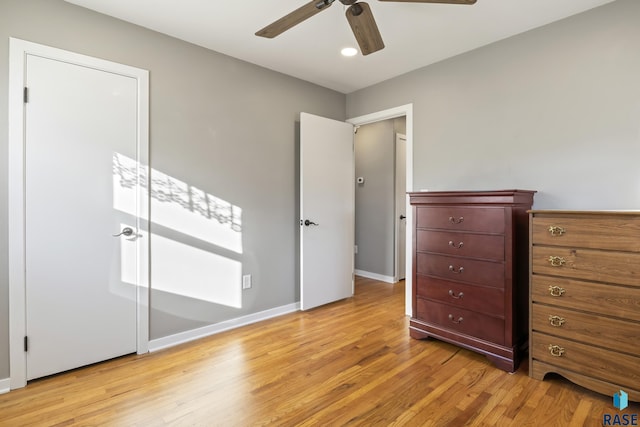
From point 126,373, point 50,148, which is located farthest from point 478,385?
point 50,148

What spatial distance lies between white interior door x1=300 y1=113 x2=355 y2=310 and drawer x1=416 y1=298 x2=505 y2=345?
115 cm

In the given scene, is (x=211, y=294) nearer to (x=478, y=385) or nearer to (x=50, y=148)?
(x=50, y=148)

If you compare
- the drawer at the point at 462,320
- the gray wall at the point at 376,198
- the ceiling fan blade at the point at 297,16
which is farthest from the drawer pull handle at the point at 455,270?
the gray wall at the point at 376,198

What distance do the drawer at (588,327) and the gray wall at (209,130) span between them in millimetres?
2205

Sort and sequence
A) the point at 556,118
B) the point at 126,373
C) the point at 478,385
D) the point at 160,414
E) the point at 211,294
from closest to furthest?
the point at 160,414 → the point at 478,385 → the point at 126,373 → the point at 556,118 → the point at 211,294

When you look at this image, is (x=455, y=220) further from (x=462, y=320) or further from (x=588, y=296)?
(x=588, y=296)

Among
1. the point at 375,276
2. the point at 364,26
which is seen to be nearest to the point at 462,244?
the point at 364,26

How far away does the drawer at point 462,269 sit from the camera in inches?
87.2

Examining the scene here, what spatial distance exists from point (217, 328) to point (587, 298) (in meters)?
2.70

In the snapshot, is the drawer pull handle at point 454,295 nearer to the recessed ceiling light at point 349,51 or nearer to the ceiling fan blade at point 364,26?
the ceiling fan blade at point 364,26

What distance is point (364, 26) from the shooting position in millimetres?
1871

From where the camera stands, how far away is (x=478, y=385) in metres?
1.98

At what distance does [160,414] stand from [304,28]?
2.68 metres

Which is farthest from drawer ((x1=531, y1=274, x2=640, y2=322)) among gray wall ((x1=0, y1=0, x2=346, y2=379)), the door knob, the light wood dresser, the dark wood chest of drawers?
the door knob
